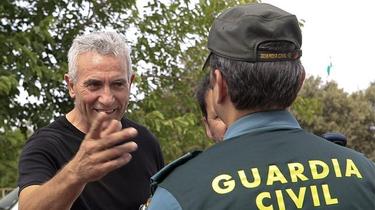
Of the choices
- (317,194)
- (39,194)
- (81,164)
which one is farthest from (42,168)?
(317,194)

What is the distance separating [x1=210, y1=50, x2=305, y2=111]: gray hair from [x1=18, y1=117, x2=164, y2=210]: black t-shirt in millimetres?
925

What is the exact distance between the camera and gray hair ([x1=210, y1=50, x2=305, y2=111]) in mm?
1765

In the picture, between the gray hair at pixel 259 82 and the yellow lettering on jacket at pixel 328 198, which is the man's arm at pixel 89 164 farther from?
the yellow lettering on jacket at pixel 328 198

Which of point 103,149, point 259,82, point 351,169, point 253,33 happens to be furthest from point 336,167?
point 103,149

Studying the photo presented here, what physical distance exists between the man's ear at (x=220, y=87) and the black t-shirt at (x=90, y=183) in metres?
0.87

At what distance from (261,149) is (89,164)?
1.79ft

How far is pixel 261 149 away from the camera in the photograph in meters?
1.72

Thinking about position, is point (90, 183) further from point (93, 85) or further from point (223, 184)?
point (223, 184)

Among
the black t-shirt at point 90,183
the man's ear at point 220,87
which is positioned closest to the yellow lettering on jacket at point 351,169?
the man's ear at point 220,87

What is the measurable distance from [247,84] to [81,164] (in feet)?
1.91

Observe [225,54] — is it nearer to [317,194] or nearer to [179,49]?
[317,194]

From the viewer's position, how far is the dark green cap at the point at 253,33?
1773mm

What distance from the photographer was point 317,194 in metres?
1.66

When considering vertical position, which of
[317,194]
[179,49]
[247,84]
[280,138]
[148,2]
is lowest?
[317,194]
